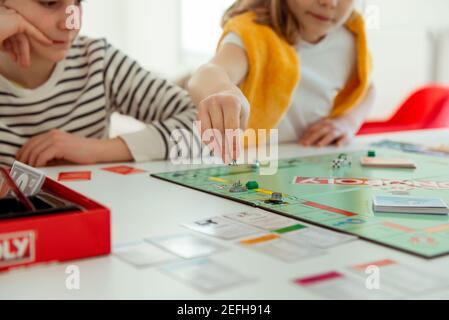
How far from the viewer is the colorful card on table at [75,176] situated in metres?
0.87

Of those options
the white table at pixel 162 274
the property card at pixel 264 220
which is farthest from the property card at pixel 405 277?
the property card at pixel 264 220

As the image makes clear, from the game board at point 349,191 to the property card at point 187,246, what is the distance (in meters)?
0.12

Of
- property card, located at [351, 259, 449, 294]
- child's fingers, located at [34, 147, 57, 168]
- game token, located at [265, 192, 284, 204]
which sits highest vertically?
child's fingers, located at [34, 147, 57, 168]

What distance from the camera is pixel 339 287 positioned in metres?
0.46

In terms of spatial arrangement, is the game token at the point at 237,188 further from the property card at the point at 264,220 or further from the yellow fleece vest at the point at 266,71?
the yellow fleece vest at the point at 266,71

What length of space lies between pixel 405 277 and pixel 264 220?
0.19 metres

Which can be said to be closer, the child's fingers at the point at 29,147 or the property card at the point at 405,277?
the property card at the point at 405,277

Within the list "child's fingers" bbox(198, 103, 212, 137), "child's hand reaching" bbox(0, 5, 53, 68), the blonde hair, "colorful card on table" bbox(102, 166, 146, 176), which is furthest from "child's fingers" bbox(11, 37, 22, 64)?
the blonde hair

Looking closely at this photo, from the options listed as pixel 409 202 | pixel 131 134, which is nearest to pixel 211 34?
pixel 131 134

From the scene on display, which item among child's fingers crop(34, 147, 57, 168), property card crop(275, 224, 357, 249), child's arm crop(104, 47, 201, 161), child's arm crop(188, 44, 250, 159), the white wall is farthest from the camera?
the white wall

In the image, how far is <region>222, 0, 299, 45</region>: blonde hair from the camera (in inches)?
49.1

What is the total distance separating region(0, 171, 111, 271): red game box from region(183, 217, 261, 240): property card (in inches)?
4.4
